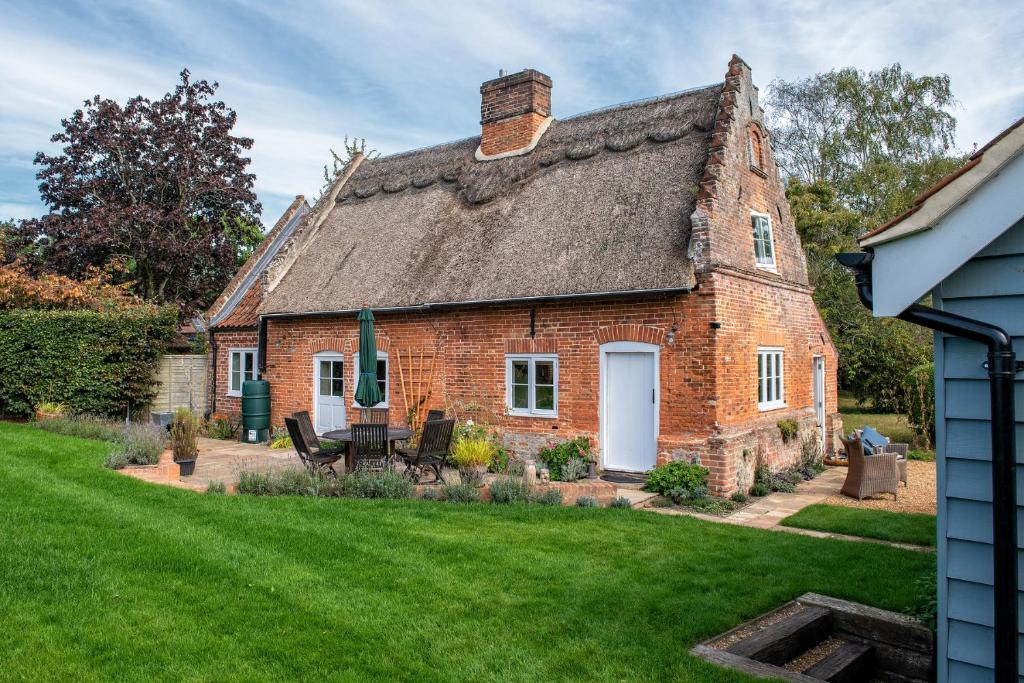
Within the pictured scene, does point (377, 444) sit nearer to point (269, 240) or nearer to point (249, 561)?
point (249, 561)

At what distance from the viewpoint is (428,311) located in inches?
539

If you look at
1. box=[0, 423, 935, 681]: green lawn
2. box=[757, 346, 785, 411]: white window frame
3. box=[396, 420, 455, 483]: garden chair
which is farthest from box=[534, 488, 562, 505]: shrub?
box=[757, 346, 785, 411]: white window frame

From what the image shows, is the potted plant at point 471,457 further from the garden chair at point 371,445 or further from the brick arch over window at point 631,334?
the brick arch over window at point 631,334

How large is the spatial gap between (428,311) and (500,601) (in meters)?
8.65

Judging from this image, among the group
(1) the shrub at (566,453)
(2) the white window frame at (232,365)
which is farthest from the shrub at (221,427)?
(1) the shrub at (566,453)

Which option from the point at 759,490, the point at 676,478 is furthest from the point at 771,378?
the point at 676,478

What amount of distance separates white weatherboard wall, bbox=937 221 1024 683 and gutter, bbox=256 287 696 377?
6784 millimetres

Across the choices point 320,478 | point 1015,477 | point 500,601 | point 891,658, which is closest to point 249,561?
point 500,601

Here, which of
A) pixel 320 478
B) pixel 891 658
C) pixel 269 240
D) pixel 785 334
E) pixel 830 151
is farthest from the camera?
pixel 830 151

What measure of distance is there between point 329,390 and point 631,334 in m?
7.47

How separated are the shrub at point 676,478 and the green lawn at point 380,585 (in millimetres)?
1655

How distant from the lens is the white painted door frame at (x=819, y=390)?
14.7 m

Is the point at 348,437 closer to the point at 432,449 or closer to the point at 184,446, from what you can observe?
the point at 432,449

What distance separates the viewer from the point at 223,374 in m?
18.1
